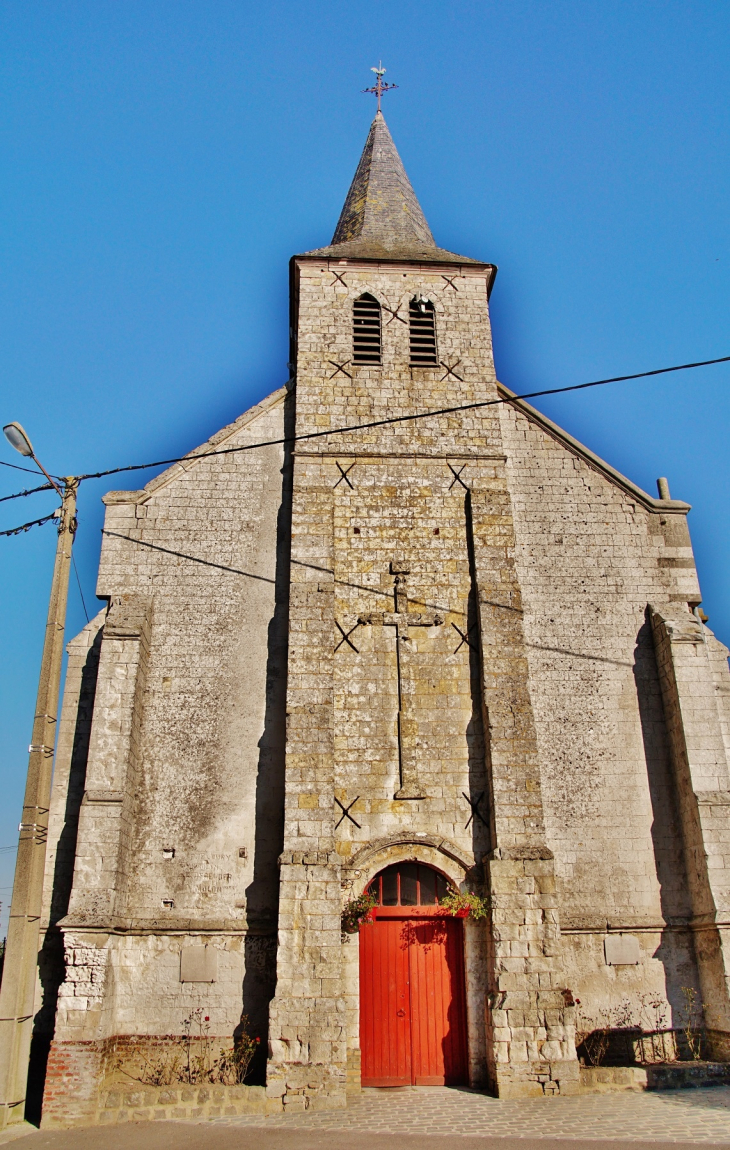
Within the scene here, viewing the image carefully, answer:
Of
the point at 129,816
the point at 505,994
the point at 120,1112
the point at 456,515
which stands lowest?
the point at 120,1112

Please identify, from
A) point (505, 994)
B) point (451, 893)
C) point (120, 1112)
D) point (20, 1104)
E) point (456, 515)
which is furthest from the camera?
point (456, 515)

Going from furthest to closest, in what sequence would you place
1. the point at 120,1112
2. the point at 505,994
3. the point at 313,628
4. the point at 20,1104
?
the point at 313,628
the point at 505,994
the point at 120,1112
the point at 20,1104

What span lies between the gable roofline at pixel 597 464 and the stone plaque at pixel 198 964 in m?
8.35

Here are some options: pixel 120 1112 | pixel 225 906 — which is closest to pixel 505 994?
pixel 225 906

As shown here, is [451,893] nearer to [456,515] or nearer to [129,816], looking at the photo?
[129,816]

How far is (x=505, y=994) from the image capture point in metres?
9.05

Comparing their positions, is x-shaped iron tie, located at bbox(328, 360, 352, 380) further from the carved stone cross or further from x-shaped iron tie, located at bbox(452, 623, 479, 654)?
x-shaped iron tie, located at bbox(452, 623, 479, 654)

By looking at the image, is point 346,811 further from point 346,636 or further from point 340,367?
point 340,367

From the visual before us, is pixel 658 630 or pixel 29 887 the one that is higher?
pixel 658 630

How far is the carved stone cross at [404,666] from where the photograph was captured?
10.3 meters

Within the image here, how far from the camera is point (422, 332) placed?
44.1 feet

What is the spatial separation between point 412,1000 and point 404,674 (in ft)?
12.6

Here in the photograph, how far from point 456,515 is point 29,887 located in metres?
7.14

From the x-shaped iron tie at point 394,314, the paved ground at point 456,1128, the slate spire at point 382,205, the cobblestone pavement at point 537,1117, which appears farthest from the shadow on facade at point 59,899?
the slate spire at point 382,205
